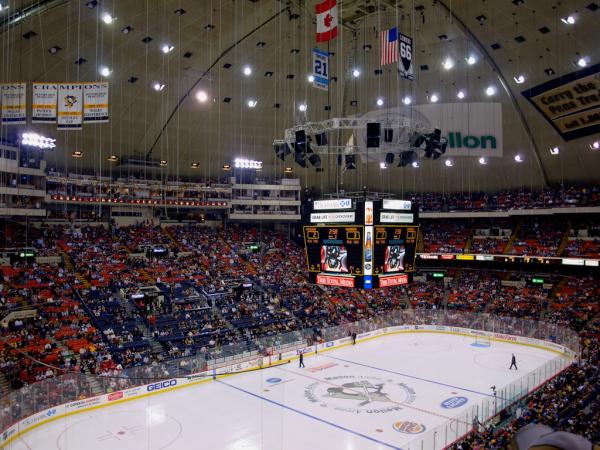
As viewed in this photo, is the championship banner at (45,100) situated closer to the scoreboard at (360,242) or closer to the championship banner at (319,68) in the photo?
the championship banner at (319,68)

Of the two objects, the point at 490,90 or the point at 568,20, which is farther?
the point at 490,90

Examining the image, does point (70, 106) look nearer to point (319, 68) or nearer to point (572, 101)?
point (319, 68)

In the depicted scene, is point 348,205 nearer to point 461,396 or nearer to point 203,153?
point 461,396

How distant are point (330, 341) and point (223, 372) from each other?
816 centimetres

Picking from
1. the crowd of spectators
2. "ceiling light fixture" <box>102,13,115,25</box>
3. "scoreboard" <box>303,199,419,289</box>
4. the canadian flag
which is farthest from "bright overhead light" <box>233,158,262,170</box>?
the canadian flag

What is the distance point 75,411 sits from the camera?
19141 millimetres

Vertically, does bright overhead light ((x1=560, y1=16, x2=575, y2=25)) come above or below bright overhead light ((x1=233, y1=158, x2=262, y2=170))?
above

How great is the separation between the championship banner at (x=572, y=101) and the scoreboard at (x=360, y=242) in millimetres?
12714

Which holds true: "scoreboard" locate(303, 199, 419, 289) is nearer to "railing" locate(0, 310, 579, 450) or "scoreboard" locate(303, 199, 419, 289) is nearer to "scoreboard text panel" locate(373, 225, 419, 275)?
"scoreboard text panel" locate(373, 225, 419, 275)

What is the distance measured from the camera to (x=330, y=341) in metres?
30.6

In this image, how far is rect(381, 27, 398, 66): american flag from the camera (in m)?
18.2

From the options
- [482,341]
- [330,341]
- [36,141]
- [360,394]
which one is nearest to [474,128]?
[482,341]

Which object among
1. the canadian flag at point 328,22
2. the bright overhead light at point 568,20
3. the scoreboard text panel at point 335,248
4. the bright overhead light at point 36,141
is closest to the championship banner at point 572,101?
the bright overhead light at point 568,20

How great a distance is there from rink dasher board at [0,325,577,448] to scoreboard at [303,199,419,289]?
327 inches
